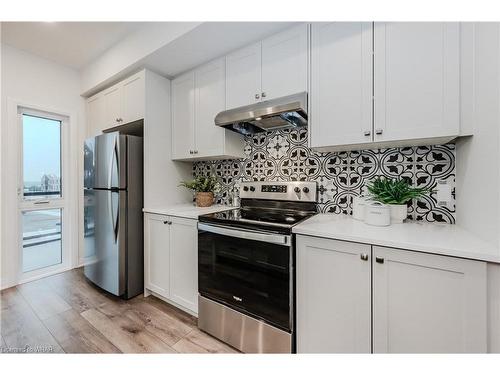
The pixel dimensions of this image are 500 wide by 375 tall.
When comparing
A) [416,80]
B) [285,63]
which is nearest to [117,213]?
[285,63]

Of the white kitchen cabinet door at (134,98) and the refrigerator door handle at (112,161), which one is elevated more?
the white kitchen cabinet door at (134,98)

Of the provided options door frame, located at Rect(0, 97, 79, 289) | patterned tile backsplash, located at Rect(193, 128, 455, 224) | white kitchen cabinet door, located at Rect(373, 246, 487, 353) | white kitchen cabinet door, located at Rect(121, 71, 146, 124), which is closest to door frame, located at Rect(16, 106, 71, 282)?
door frame, located at Rect(0, 97, 79, 289)

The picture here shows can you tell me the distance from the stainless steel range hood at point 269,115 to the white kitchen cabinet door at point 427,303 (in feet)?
3.35

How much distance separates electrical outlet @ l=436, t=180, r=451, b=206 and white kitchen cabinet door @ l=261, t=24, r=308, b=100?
1101 millimetres

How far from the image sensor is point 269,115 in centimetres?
161

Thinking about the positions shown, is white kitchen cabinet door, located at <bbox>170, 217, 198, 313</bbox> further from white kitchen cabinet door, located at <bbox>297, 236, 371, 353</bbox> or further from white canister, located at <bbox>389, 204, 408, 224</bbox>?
white canister, located at <bbox>389, 204, 408, 224</bbox>

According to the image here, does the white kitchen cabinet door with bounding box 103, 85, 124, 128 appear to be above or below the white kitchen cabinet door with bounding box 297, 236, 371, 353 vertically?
above

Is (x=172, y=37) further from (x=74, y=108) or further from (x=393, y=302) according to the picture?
(x=393, y=302)

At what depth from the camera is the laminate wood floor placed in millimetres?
1515

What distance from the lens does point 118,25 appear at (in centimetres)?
206

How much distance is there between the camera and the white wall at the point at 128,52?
178cm

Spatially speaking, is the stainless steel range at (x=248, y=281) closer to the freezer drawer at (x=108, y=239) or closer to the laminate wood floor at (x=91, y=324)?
the laminate wood floor at (x=91, y=324)

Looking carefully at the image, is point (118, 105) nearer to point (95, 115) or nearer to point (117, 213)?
point (95, 115)

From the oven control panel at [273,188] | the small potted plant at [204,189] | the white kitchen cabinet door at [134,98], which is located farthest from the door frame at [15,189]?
the oven control panel at [273,188]
